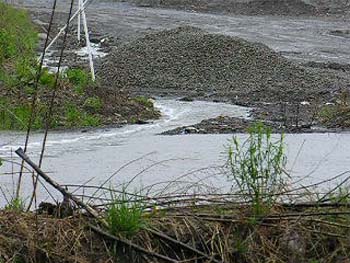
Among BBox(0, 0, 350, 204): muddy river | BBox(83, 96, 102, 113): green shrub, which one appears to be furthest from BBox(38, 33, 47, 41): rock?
BBox(83, 96, 102, 113): green shrub

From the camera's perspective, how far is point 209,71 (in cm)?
1823

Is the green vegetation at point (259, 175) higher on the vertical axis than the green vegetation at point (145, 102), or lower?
higher

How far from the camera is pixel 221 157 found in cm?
897

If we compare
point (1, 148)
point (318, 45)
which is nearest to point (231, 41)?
point (318, 45)

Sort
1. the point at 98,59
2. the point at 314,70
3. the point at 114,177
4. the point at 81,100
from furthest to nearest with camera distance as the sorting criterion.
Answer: the point at 98,59
the point at 314,70
the point at 81,100
the point at 114,177

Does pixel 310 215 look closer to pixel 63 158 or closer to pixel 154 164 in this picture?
pixel 154 164

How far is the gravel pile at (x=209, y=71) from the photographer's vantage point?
16.8 meters

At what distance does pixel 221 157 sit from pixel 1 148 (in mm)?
2606

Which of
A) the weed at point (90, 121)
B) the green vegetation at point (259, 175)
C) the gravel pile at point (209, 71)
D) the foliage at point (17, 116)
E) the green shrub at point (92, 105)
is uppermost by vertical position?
the green vegetation at point (259, 175)

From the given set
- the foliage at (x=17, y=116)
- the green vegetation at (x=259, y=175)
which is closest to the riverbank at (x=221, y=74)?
the foliage at (x=17, y=116)

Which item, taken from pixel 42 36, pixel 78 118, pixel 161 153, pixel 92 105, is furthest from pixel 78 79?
pixel 42 36

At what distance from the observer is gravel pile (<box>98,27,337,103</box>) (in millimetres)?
16750

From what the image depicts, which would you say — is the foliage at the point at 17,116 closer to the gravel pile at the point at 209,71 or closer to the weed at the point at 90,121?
the weed at the point at 90,121

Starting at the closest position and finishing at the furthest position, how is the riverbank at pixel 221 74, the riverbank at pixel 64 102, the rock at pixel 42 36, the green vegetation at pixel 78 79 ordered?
1. the riverbank at pixel 64 102
2. the green vegetation at pixel 78 79
3. the riverbank at pixel 221 74
4. the rock at pixel 42 36
